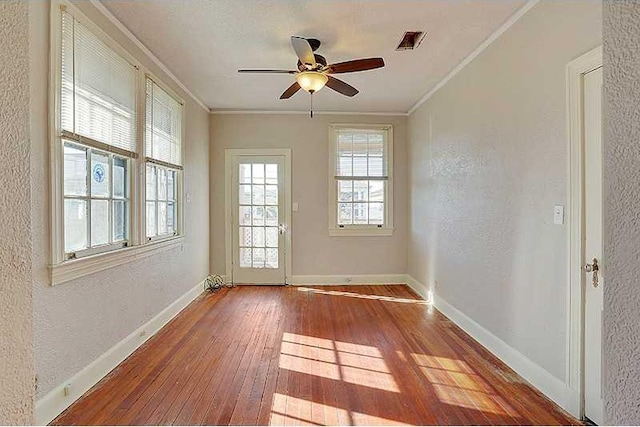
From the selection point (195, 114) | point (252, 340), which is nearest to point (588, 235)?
point (252, 340)

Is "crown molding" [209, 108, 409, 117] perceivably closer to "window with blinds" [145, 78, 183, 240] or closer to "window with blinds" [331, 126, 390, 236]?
"window with blinds" [331, 126, 390, 236]

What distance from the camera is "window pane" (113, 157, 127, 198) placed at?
2.87 metres

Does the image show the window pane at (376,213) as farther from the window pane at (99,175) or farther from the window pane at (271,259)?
the window pane at (99,175)

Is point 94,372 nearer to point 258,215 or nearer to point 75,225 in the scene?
point 75,225

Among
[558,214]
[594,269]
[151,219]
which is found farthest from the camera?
[151,219]

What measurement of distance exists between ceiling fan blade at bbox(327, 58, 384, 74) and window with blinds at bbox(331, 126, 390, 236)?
2469 mm

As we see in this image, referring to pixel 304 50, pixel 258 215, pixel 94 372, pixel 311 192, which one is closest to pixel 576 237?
pixel 304 50

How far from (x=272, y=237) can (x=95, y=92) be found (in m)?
3.37

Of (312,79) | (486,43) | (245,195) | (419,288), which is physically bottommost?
(419,288)

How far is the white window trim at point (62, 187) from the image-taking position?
212 cm

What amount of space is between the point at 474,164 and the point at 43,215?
328 cm

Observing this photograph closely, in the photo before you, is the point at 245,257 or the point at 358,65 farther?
the point at 245,257

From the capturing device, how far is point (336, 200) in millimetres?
5598

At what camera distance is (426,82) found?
4.19 m
